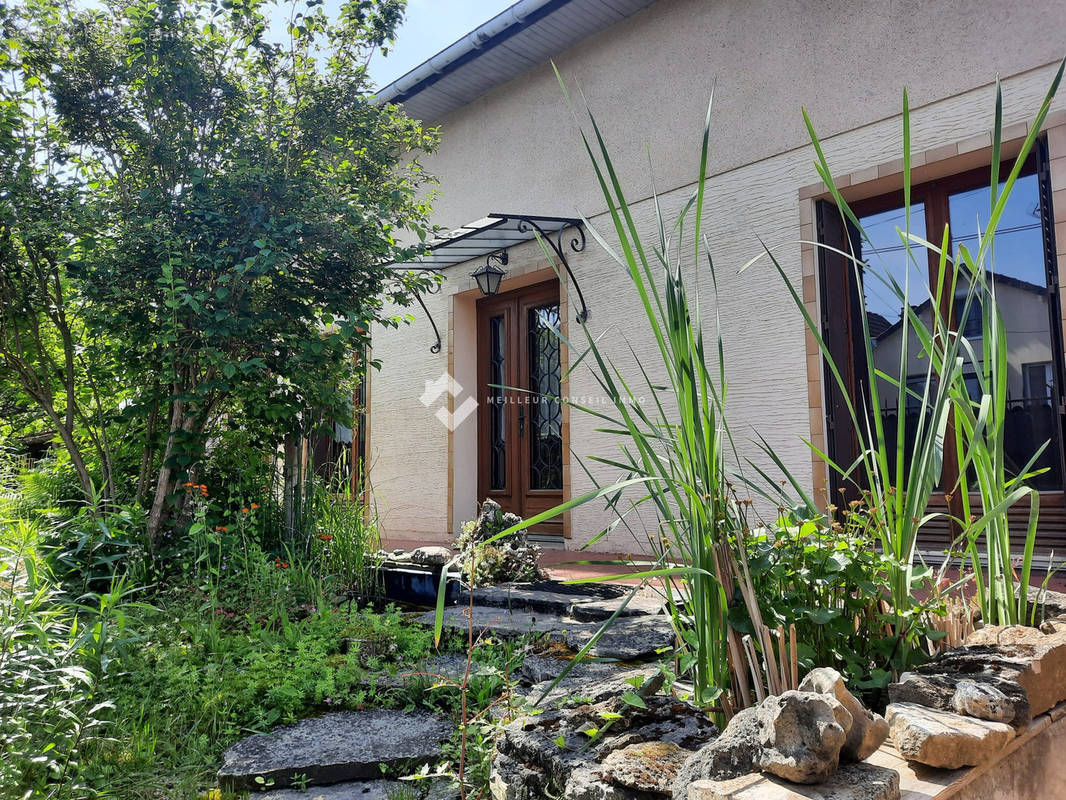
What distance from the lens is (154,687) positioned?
2330 mm

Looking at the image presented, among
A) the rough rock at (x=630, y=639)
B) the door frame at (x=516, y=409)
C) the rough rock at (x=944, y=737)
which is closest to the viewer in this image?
the rough rock at (x=944, y=737)

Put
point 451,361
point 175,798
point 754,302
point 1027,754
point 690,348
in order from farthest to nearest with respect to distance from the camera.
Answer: point 451,361, point 754,302, point 175,798, point 1027,754, point 690,348

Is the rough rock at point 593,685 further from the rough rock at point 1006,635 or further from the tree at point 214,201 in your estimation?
the tree at point 214,201

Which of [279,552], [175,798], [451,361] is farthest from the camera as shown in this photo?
[451,361]

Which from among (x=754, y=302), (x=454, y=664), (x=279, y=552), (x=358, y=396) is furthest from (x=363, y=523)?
(x=358, y=396)

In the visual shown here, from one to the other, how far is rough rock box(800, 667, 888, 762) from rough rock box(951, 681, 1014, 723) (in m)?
0.17

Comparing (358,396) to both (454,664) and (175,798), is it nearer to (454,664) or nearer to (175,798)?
(454,664)

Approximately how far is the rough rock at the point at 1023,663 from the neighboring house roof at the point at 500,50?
548 cm

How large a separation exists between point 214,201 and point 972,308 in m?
4.27

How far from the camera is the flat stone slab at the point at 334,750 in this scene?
1884 millimetres

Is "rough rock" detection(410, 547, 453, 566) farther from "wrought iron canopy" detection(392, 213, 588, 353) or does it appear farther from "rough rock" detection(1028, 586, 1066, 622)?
"rough rock" detection(1028, 586, 1066, 622)

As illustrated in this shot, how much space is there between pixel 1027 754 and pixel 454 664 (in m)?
1.82

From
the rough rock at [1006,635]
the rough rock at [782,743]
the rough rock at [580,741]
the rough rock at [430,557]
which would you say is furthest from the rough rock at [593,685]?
the rough rock at [430,557]

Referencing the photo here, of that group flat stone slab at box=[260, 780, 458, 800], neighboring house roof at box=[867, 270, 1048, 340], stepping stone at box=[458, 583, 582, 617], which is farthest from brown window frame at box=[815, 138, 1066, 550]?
flat stone slab at box=[260, 780, 458, 800]
